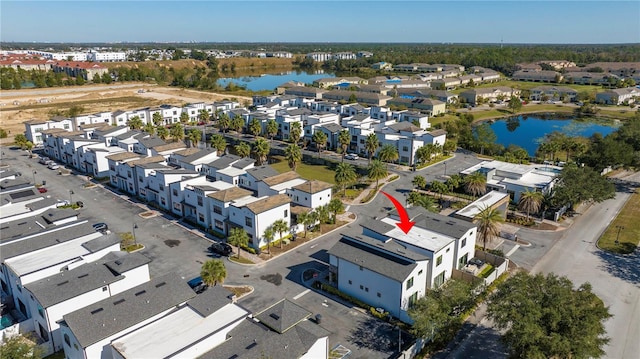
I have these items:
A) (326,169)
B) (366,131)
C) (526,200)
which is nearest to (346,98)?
(366,131)

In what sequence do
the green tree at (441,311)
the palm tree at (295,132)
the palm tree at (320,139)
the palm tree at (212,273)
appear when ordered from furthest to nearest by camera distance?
the palm tree at (295,132), the palm tree at (320,139), the palm tree at (212,273), the green tree at (441,311)

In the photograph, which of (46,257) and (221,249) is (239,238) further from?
(46,257)

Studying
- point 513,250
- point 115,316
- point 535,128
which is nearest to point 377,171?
point 513,250

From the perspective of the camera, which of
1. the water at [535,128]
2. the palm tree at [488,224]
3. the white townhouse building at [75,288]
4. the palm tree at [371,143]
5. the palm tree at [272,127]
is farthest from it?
the water at [535,128]

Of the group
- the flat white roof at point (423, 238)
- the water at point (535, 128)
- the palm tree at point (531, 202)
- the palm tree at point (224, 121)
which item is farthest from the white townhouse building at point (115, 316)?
the water at point (535, 128)

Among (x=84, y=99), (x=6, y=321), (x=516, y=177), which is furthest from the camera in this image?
(x=84, y=99)

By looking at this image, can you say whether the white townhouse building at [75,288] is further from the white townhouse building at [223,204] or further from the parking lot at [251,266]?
the white townhouse building at [223,204]

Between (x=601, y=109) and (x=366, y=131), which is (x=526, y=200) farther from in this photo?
(x=601, y=109)
